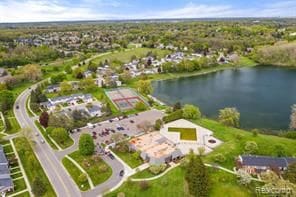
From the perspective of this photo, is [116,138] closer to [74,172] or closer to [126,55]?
[74,172]

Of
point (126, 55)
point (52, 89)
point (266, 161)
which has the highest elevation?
point (126, 55)

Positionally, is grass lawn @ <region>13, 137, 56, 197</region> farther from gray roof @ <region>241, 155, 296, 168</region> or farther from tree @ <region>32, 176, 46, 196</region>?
gray roof @ <region>241, 155, 296, 168</region>

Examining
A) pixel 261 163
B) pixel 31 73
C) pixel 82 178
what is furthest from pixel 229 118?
pixel 31 73

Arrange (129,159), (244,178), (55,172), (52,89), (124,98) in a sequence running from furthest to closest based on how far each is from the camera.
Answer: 1. (52,89)
2. (124,98)
3. (129,159)
4. (55,172)
5. (244,178)

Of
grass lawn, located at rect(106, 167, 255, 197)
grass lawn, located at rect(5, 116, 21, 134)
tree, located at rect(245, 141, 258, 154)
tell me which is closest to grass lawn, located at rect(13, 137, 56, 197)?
grass lawn, located at rect(5, 116, 21, 134)

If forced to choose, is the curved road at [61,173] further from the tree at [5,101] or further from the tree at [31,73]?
the tree at [31,73]

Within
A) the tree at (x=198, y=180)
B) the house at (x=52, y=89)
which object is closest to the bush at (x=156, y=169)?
the tree at (x=198, y=180)
